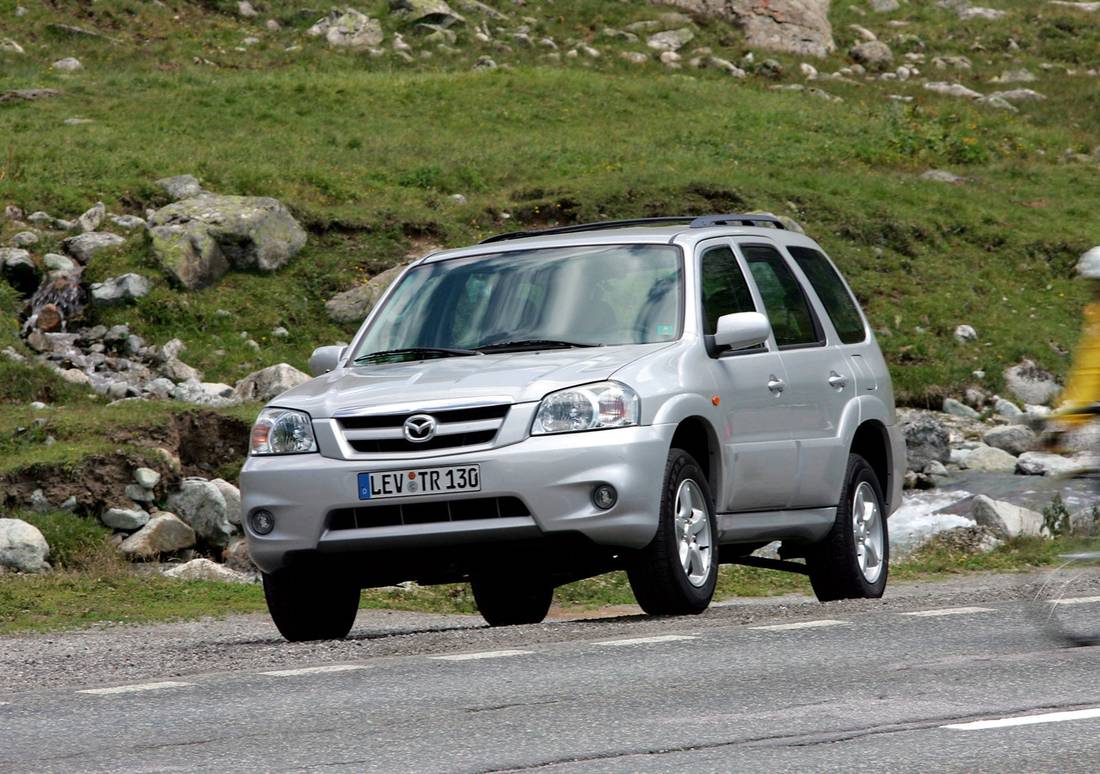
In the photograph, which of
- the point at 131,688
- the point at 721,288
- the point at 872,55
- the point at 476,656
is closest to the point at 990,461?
the point at 721,288

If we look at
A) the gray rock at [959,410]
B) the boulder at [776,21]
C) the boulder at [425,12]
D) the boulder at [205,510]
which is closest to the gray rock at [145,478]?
the boulder at [205,510]

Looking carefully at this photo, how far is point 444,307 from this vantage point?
9.95m

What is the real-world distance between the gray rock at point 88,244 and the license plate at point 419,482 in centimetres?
1604

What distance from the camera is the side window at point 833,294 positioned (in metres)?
11.1

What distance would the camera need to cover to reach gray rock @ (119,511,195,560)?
15.2 metres

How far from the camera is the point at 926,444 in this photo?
21969mm

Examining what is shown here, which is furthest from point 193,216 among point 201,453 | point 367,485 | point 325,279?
point 367,485

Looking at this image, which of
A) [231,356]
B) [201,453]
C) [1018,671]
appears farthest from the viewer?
[231,356]

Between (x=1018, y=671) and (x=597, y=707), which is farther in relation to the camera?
(x=1018, y=671)

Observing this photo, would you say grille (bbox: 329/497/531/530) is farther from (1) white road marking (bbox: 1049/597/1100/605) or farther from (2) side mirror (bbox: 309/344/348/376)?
(1) white road marking (bbox: 1049/597/1100/605)

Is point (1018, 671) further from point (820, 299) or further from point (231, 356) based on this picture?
point (231, 356)

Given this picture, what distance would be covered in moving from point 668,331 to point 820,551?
5.91 ft

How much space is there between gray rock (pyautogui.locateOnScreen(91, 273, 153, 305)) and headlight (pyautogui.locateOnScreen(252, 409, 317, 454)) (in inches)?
563

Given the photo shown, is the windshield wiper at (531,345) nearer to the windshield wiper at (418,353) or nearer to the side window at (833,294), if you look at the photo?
the windshield wiper at (418,353)
